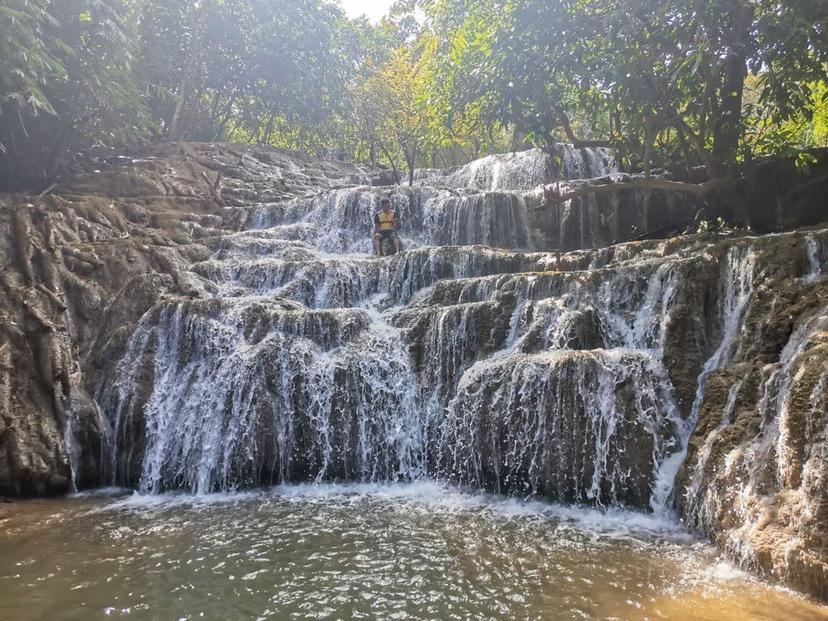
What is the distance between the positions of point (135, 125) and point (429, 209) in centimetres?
865

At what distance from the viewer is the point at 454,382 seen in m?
8.98

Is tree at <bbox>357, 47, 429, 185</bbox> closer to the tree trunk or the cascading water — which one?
the cascading water

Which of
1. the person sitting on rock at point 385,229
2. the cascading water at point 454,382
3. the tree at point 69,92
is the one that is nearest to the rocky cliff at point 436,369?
the cascading water at point 454,382

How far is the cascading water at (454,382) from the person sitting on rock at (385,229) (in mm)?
3219

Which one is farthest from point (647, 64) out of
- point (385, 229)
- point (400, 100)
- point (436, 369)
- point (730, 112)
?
point (400, 100)

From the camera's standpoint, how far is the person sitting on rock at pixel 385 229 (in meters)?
14.5

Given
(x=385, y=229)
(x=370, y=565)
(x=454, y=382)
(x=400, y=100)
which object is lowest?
(x=370, y=565)

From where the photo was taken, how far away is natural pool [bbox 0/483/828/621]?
4.40 m

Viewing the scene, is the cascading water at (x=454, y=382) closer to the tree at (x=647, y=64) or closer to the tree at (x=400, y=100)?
the tree at (x=647, y=64)

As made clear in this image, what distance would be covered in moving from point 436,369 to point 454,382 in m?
0.35

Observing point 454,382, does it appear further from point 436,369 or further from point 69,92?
point 69,92

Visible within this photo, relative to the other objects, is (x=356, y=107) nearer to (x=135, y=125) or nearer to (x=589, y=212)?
(x=135, y=125)

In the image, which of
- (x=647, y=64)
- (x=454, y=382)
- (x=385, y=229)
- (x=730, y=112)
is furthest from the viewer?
(x=385, y=229)

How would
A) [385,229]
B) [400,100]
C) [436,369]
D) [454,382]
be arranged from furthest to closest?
[400,100] → [385,229] → [436,369] → [454,382]
